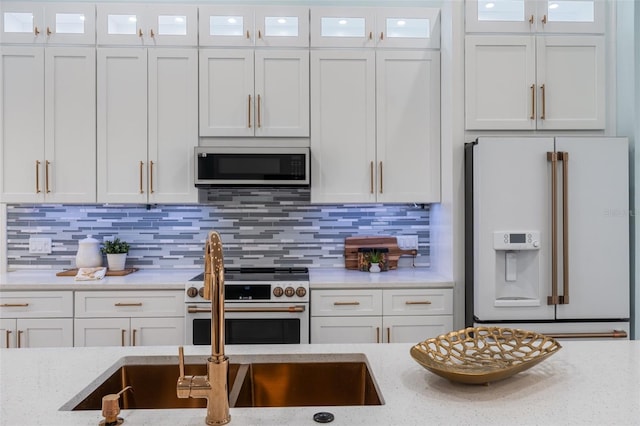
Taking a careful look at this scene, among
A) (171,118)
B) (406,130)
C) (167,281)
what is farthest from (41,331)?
(406,130)

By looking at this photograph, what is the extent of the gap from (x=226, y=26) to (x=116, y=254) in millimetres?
1743

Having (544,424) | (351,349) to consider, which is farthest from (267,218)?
(544,424)

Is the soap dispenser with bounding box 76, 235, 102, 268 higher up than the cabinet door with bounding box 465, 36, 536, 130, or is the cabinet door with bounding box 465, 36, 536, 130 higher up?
the cabinet door with bounding box 465, 36, 536, 130

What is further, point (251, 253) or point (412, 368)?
point (251, 253)

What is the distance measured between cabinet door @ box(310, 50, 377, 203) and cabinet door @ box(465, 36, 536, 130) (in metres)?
0.64

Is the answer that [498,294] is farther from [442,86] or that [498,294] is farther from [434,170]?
[442,86]

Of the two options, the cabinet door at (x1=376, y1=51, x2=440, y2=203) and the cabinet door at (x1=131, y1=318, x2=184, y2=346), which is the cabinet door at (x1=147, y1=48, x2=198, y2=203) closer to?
the cabinet door at (x1=131, y1=318, x2=184, y2=346)

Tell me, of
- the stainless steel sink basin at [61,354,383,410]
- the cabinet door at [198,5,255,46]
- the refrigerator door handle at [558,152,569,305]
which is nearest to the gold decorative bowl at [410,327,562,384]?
the stainless steel sink basin at [61,354,383,410]

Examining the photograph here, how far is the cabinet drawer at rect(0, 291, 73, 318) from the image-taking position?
2.87 meters

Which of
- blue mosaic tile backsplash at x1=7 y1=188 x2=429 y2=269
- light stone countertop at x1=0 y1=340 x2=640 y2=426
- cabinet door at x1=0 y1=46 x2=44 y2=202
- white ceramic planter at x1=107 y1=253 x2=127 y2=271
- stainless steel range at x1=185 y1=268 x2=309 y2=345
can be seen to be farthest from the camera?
blue mosaic tile backsplash at x1=7 y1=188 x2=429 y2=269

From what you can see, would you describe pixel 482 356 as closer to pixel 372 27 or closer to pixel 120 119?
pixel 372 27

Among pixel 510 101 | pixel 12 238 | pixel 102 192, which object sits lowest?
pixel 12 238

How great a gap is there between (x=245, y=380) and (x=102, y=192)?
2.24m

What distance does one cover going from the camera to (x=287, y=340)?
113 inches
